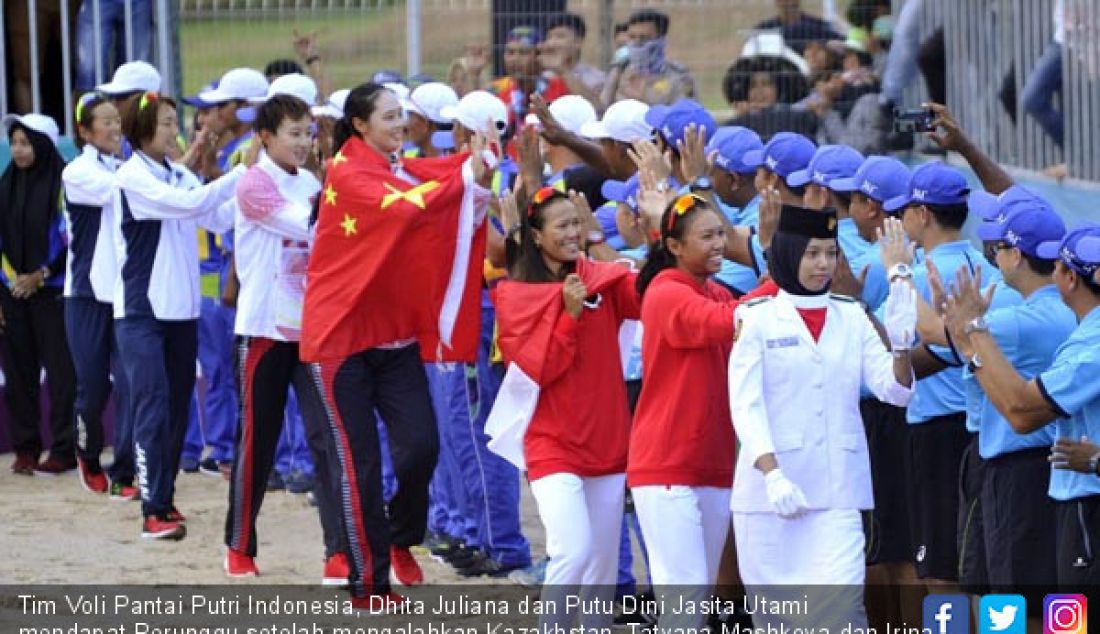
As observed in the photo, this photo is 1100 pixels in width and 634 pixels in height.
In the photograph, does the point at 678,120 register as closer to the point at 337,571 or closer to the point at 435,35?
the point at 337,571

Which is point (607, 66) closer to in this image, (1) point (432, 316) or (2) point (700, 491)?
(1) point (432, 316)

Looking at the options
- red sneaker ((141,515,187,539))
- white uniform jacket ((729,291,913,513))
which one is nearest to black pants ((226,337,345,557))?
red sneaker ((141,515,187,539))

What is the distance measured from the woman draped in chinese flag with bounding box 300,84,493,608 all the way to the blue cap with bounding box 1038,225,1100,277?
3089mm

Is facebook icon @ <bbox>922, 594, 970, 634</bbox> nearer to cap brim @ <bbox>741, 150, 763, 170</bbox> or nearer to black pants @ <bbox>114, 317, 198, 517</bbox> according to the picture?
cap brim @ <bbox>741, 150, 763, 170</bbox>

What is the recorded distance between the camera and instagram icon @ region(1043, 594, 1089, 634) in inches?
268

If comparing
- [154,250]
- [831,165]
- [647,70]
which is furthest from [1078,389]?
[647,70]

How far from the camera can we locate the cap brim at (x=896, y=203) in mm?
8070

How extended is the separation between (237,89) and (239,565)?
3.60 meters

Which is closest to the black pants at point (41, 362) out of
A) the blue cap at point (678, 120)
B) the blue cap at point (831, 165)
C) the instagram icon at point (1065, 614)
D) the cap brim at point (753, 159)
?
the blue cap at point (678, 120)

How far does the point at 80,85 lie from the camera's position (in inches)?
577

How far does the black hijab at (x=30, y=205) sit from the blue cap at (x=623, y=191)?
16.2 feet

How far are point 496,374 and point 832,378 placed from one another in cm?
363

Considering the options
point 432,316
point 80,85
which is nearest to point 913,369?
point 432,316

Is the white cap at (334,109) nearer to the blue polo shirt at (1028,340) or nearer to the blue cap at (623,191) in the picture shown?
the blue cap at (623,191)
